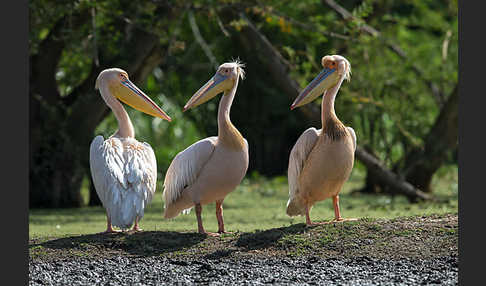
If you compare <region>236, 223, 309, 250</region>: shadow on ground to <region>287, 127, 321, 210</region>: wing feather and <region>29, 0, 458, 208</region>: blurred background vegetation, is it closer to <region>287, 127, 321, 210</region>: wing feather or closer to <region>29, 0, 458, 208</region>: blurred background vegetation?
<region>287, 127, 321, 210</region>: wing feather

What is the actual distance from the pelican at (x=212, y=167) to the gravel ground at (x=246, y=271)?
81 cm

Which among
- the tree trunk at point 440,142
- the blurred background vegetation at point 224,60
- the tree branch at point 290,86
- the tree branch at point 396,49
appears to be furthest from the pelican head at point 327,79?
the tree trunk at point 440,142

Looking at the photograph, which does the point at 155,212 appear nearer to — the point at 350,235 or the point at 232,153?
the point at 232,153

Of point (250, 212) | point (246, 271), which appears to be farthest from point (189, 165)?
point (250, 212)

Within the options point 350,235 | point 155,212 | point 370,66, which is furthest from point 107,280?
point 370,66

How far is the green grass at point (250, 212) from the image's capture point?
8117 mm

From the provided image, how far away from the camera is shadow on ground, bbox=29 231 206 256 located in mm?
6168

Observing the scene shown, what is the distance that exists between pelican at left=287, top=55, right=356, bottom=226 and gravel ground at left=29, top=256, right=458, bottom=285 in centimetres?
87

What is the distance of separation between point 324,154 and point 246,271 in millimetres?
1464

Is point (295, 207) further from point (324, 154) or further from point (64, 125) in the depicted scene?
point (64, 125)

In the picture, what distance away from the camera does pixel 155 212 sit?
32.4 feet

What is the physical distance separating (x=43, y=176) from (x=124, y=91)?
4159 millimetres

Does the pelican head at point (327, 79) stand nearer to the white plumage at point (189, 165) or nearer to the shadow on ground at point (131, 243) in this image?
the white plumage at point (189, 165)

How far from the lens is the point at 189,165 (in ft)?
22.0
